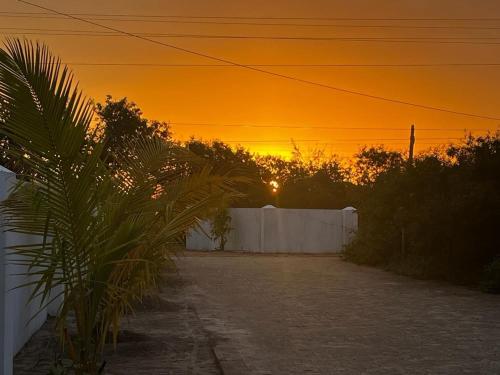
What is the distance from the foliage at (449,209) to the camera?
17844mm

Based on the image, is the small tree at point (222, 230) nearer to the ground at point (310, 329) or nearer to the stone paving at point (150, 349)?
the ground at point (310, 329)

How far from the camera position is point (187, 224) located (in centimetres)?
614

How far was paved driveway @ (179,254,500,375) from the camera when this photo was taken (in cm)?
833

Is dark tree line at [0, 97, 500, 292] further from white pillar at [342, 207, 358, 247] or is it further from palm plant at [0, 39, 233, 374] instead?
palm plant at [0, 39, 233, 374]

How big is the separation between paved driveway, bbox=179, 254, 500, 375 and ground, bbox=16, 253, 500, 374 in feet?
0.05

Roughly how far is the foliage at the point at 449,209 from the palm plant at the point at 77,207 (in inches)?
513

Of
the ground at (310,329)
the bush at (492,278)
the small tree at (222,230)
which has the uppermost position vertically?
the small tree at (222,230)

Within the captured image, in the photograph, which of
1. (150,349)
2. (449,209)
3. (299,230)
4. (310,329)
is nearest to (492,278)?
(449,209)

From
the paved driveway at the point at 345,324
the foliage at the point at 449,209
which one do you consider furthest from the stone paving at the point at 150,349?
the foliage at the point at 449,209

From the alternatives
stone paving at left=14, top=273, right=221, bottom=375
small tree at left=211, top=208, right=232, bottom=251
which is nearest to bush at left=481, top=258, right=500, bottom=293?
stone paving at left=14, top=273, right=221, bottom=375

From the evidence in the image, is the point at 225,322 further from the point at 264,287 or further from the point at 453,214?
the point at 453,214

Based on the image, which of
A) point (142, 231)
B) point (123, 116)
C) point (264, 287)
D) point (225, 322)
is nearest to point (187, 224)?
point (142, 231)

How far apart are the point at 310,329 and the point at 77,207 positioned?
6.63 meters

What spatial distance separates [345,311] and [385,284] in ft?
18.6
